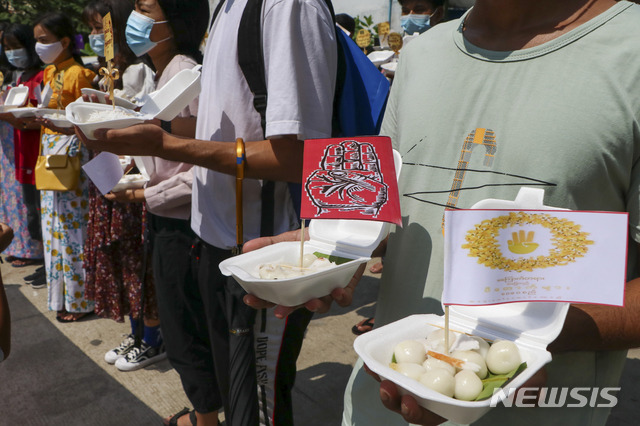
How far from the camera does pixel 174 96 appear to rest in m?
1.95

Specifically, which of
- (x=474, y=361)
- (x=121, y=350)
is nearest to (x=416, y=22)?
(x=121, y=350)

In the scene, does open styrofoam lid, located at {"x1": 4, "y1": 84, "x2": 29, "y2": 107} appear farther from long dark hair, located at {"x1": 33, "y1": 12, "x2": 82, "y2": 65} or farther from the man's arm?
the man's arm

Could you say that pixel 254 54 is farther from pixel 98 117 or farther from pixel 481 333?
pixel 481 333

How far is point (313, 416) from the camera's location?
2611 mm

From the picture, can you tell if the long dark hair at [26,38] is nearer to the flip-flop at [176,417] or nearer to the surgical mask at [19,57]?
the surgical mask at [19,57]

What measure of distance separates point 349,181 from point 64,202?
3.07 m

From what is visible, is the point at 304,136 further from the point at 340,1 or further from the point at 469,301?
the point at 340,1

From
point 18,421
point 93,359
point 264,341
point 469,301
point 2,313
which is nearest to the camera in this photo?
point 469,301

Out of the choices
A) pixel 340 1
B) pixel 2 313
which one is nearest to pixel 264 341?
pixel 2 313

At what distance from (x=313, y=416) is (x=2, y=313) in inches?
67.6

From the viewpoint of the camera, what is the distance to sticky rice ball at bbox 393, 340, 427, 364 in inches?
33.7

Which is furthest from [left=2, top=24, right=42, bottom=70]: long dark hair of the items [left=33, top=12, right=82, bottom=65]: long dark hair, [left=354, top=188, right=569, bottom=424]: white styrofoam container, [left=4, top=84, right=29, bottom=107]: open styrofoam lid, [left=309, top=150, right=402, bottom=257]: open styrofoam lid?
[left=354, top=188, right=569, bottom=424]: white styrofoam container

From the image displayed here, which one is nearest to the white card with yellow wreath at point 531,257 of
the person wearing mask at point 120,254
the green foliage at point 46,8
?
the person wearing mask at point 120,254

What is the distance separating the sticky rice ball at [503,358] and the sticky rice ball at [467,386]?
0.05 meters
